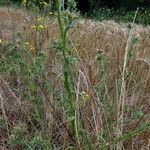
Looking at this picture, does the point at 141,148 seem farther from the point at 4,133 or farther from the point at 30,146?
the point at 4,133

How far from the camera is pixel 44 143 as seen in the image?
1981 millimetres

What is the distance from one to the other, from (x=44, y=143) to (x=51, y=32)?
2.61 metres

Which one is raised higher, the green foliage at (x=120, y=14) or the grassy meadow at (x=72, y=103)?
the grassy meadow at (x=72, y=103)

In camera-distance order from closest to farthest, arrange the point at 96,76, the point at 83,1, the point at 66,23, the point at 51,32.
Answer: the point at 66,23 < the point at 96,76 < the point at 51,32 < the point at 83,1

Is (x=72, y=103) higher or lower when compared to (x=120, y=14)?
higher

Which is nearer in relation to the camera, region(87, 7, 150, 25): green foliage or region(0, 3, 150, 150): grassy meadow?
region(0, 3, 150, 150): grassy meadow

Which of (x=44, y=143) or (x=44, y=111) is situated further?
(x=44, y=111)

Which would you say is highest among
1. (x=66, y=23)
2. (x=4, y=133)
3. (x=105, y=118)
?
(x=66, y=23)

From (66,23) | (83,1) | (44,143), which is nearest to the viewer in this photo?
(66,23)

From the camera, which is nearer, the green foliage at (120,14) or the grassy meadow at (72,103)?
the grassy meadow at (72,103)

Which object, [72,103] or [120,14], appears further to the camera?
[120,14]

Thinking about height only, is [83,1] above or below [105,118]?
below

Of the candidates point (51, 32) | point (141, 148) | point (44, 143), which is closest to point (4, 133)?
point (44, 143)

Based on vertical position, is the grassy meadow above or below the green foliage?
above
